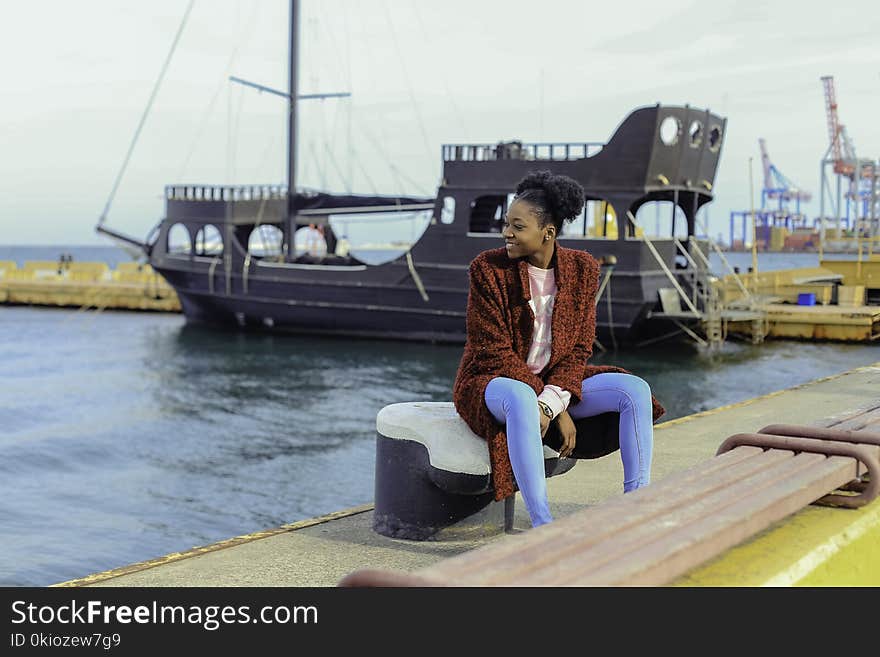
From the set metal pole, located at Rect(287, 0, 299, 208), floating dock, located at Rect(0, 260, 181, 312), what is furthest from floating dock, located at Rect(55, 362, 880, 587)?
floating dock, located at Rect(0, 260, 181, 312)

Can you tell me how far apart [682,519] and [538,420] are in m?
1.01

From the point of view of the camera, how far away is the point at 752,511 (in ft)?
8.43

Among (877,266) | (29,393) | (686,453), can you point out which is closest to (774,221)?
(877,266)

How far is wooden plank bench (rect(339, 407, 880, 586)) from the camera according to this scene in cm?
201

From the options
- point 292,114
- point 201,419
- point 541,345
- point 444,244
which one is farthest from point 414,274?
point 541,345

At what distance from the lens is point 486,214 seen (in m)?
22.7

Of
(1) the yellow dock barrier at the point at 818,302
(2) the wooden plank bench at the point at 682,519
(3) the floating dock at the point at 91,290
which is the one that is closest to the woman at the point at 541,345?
(2) the wooden plank bench at the point at 682,519

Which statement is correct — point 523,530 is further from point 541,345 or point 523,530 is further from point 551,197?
point 551,197

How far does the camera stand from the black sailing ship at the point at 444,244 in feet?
68.4

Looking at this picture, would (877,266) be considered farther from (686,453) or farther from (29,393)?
(686,453)

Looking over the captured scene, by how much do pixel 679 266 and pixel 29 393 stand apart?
1392cm

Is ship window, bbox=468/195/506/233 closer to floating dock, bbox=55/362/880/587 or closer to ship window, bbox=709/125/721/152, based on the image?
ship window, bbox=709/125/721/152

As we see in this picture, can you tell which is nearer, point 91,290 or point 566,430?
point 566,430

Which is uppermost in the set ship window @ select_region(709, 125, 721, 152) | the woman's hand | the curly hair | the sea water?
ship window @ select_region(709, 125, 721, 152)
